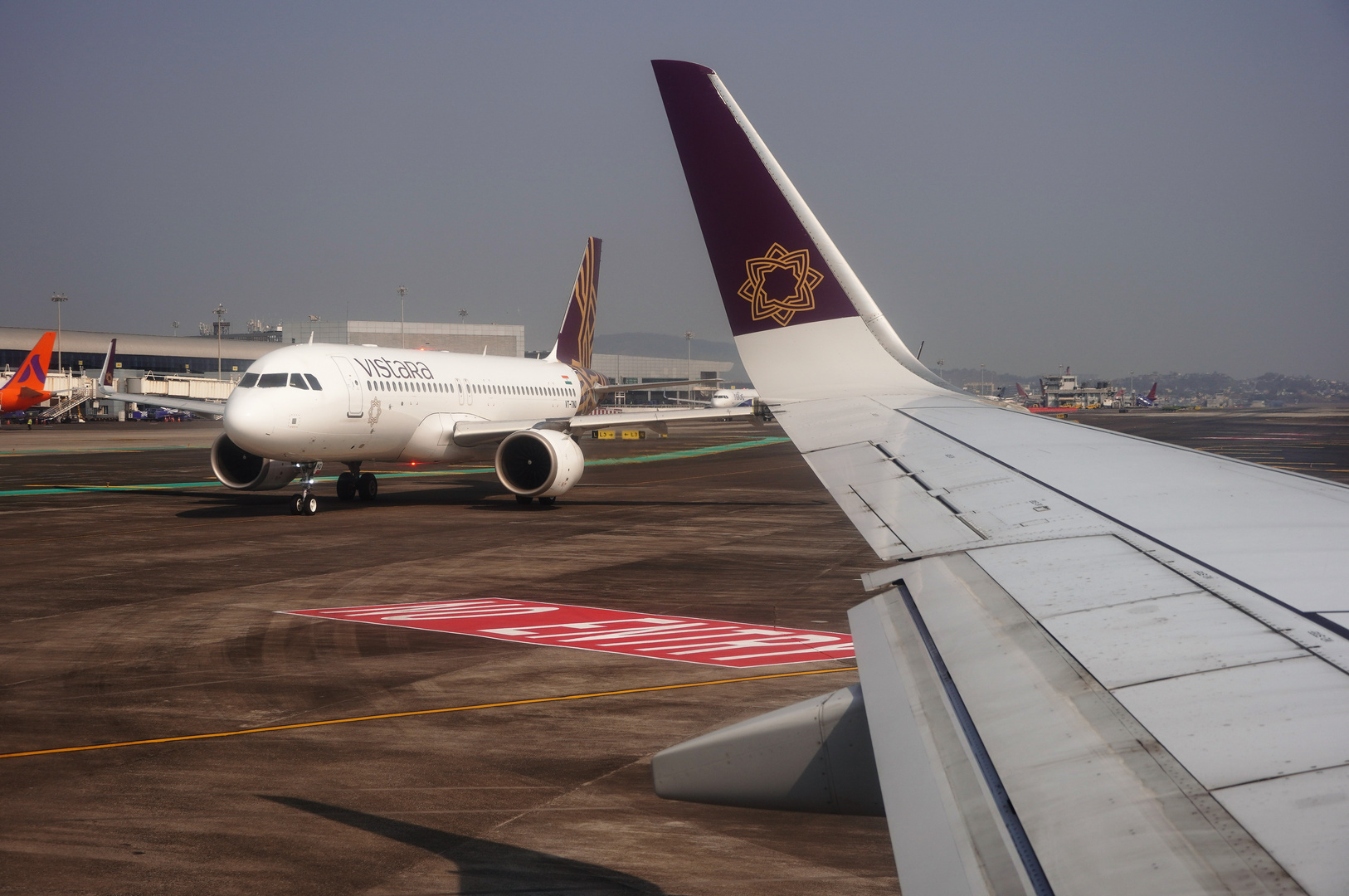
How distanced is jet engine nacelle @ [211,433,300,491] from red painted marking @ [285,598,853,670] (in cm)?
1113

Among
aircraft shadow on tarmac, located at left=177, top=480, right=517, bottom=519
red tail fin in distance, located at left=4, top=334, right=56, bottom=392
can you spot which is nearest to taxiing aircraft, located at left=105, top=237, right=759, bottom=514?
aircraft shadow on tarmac, located at left=177, top=480, right=517, bottom=519

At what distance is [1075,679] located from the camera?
184 centimetres

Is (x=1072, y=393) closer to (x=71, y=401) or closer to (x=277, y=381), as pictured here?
(x=71, y=401)

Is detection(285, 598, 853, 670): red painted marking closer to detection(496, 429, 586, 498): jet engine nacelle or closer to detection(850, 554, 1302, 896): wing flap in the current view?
detection(850, 554, 1302, 896): wing flap

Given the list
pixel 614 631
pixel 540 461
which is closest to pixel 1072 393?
pixel 540 461

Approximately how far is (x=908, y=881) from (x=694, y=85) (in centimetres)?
378

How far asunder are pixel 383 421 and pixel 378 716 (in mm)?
14145

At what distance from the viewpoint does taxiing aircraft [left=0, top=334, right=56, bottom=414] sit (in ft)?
191

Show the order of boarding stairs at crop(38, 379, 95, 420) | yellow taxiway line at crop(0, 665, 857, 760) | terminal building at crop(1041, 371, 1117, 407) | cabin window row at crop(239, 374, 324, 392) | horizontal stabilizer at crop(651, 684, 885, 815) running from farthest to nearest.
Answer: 1. terminal building at crop(1041, 371, 1117, 407)
2. boarding stairs at crop(38, 379, 95, 420)
3. cabin window row at crop(239, 374, 324, 392)
4. yellow taxiway line at crop(0, 665, 857, 760)
5. horizontal stabilizer at crop(651, 684, 885, 815)

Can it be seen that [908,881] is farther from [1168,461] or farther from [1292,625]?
[1168,461]

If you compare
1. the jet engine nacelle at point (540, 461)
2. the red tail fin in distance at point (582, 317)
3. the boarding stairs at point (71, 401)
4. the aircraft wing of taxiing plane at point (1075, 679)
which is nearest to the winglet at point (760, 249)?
the aircraft wing of taxiing plane at point (1075, 679)

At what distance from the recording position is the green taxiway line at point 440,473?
80.5 feet

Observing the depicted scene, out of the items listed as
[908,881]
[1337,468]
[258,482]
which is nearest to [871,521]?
[908,881]

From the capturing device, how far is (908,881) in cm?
146
